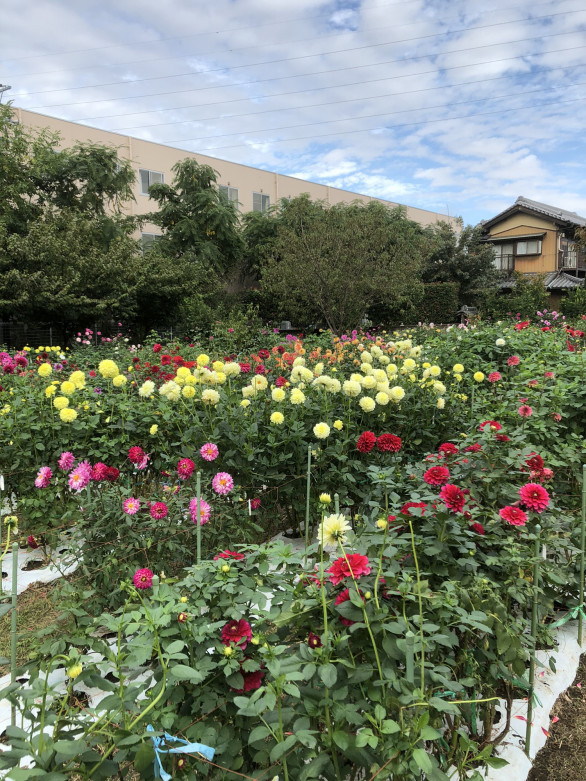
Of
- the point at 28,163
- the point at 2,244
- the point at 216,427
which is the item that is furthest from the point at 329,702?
the point at 28,163

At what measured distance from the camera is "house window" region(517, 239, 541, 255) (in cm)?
2494

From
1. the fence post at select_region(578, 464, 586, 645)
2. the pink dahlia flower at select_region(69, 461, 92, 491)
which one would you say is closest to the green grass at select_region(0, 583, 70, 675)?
the pink dahlia flower at select_region(69, 461, 92, 491)

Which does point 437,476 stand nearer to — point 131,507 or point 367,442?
point 367,442

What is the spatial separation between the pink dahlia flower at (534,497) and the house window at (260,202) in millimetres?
24176

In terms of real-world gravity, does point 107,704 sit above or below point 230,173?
below

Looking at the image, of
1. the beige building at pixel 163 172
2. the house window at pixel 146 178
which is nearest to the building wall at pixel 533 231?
the beige building at pixel 163 172

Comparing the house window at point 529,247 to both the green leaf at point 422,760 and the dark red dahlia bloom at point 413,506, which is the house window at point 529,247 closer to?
the dark red dahlia bloom at point 413,506

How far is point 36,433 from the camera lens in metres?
2.91

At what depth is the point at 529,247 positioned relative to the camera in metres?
25.2

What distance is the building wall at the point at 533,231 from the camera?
24.5 meters

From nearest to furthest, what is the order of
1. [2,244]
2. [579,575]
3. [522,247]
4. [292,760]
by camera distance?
1. [292,760]
2. [579,575]
3. [2,244]
4. [522,247]

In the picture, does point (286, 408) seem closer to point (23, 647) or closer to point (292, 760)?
point (23, 647)

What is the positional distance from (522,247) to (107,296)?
823 inches

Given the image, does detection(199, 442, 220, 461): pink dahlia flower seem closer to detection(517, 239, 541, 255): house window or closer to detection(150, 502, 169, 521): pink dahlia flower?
detection(150, 502, 169, 521): pink dahlia flower
